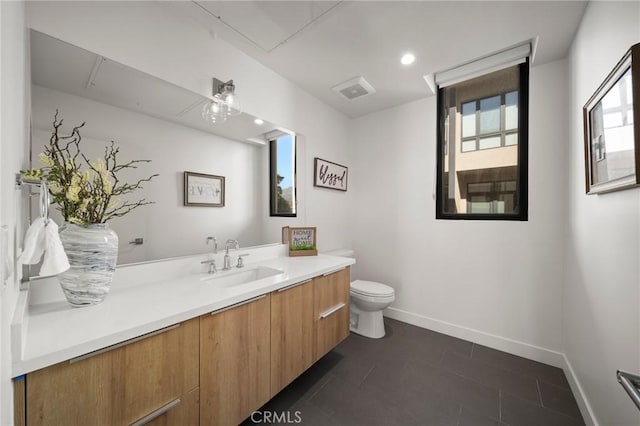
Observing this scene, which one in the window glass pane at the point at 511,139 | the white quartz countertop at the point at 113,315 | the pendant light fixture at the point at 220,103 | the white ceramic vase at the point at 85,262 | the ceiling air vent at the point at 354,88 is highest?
the ceiling air vent at the point at 354,88

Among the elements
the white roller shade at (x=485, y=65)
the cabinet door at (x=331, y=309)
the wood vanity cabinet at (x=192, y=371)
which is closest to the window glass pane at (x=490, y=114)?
the white roller shade at (x=485, y=65)

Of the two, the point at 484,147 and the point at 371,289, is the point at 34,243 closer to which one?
the point at 371,289

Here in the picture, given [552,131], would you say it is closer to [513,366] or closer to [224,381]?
[513,366]

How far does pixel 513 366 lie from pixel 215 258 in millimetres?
2497

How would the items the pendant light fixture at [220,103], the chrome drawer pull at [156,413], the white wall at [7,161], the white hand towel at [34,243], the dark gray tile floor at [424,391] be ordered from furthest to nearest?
the pendant light fixture at [220,103]
the dark gray tile floor at [424,391]
the chrome drawer pull at [156,413]
the white hand towel at [34,243]
the white wall at [7,161]

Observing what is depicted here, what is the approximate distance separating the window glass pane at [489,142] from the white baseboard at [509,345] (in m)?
1.77

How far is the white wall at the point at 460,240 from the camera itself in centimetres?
195

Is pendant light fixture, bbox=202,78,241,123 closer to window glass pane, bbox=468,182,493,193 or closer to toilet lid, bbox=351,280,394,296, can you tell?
toilet lid, bbox=351,280,394,296

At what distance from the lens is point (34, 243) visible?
0.69m

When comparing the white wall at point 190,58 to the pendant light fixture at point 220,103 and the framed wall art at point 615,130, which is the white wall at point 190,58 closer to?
the pendant light fixture at point 220,103

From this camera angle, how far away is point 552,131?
1947 millimetres

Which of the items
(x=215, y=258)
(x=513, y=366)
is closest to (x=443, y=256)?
(x=513, y=366)

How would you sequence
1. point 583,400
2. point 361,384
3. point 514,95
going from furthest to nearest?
point 514,95 → point 361,384 → point 583,400

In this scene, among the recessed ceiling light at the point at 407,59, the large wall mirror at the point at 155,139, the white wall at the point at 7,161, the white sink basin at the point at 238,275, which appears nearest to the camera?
the white wall at the point at 7,161
